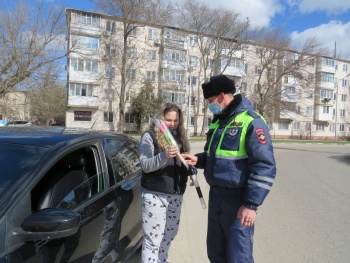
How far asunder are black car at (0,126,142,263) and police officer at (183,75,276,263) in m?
0.86

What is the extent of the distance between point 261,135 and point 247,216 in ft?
1.97

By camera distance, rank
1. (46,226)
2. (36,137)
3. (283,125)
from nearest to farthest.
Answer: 1. (46,226)
2. (36,137)
3. (283,125)

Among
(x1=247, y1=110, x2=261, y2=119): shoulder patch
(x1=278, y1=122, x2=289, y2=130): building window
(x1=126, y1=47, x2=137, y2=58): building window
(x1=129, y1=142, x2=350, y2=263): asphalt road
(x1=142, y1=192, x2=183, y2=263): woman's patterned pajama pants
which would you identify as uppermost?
(x1=126, y1=47, x2=137, y2=58): building window

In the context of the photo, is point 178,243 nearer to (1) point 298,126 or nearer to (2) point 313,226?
(2) point 313,226

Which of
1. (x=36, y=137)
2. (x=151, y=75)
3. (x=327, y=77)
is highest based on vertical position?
(x=327, y=77)

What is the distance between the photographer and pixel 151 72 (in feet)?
139

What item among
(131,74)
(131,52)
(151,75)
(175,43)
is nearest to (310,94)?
(175,43)

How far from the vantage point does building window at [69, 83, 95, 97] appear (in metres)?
37.6

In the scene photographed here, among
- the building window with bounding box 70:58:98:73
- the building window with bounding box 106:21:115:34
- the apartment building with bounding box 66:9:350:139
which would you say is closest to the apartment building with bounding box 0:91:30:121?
the apartment building with bounding box 66:9:350:139

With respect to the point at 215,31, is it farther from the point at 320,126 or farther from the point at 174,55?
the point at 320,126

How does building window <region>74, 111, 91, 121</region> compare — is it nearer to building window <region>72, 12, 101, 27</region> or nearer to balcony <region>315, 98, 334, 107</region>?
building window <region>72, 12, 101, 27</region>

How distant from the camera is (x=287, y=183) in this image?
8445 mm

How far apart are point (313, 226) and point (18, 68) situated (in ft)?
73.2

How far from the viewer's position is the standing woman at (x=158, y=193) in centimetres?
273
